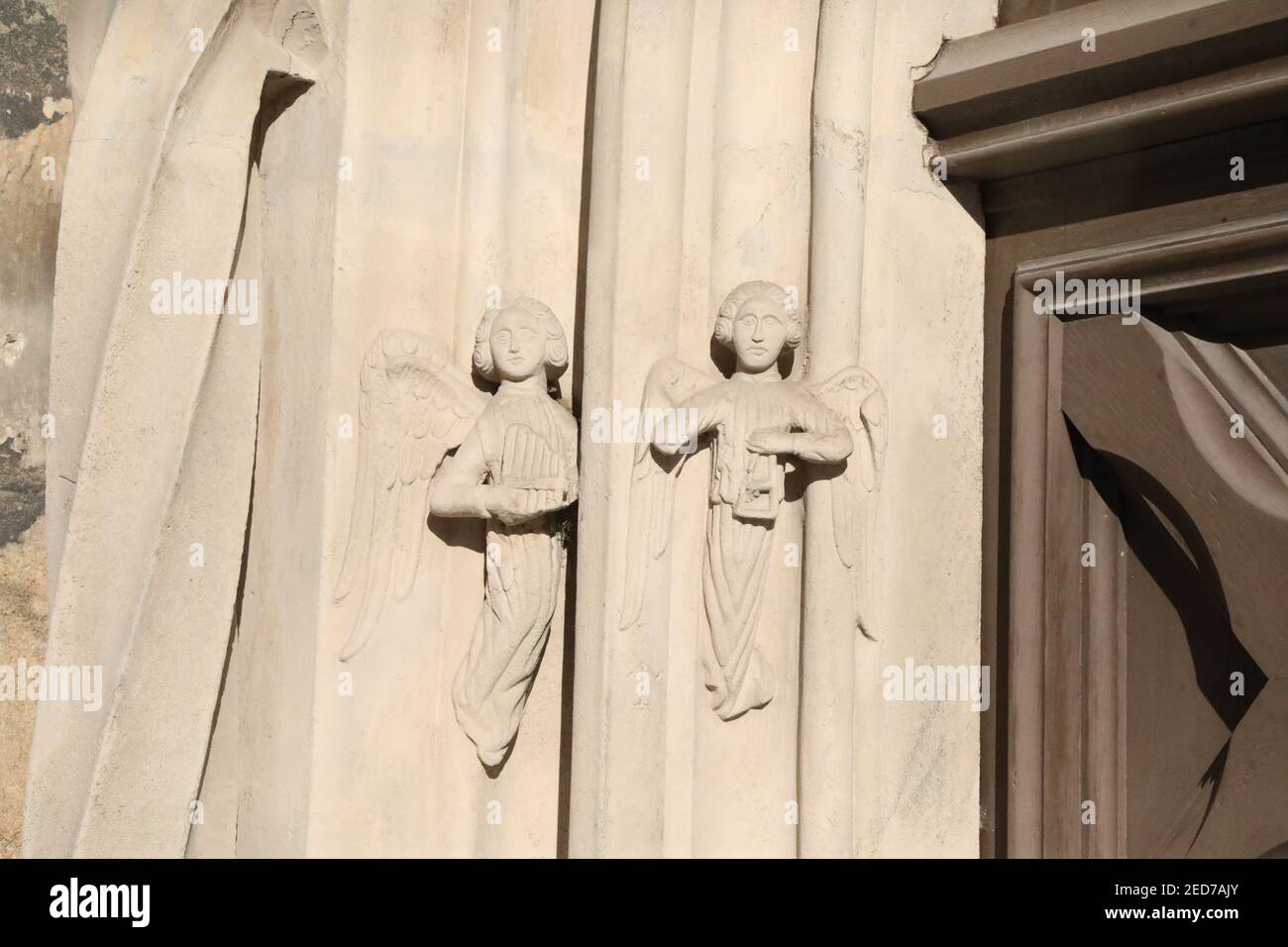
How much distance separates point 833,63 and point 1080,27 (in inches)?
14.0

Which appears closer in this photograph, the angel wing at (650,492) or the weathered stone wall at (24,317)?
the angel wing at (650,492)

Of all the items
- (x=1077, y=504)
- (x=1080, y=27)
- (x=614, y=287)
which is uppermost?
(x=1080, y=27)

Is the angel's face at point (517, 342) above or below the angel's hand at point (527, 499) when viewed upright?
above

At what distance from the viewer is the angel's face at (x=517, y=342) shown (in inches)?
86.7

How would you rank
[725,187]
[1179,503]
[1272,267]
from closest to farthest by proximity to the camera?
[1272,267] < [1179,503] < [725,187]

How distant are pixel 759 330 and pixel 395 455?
0.54 meters

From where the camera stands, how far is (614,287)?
2184mm

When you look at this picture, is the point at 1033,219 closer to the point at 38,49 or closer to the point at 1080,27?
the point at 1080,27

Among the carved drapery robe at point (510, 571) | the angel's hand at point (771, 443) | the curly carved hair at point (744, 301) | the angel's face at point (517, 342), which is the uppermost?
the curly carved hair at point (744, 301)

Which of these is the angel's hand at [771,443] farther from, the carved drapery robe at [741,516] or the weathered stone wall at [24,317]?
the weathered stone wall at [24,317]

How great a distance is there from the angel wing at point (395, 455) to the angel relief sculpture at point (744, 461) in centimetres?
28

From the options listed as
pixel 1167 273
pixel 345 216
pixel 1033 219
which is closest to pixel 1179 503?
pixel 1167 273

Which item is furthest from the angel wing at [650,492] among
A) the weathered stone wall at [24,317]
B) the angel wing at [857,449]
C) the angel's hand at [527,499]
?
the weathered stone wall at [24,317]

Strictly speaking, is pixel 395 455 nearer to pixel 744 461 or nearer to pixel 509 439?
pixel 509 439
